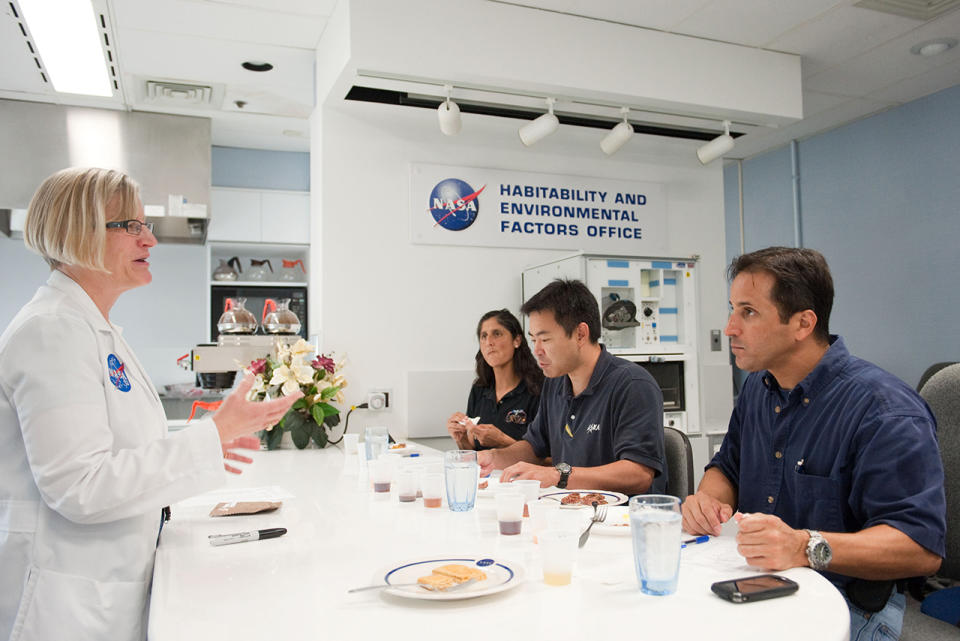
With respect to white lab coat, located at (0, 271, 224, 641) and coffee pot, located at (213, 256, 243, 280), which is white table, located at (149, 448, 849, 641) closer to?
white lab coat, located at (0, 271, 224, 641)

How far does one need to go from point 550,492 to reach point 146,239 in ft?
3.95

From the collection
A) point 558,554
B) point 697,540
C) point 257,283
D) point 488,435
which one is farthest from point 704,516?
point 257,283

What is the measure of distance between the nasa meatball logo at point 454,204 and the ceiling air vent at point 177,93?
1.55 meters

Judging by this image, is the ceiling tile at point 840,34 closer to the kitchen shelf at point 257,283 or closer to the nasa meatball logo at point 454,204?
the nasa meatball logo at point 454,204

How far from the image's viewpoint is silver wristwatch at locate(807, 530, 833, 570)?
127 cm

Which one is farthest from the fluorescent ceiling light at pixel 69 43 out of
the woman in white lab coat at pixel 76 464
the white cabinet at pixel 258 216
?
the woman in white lab coat at pixel 76 464

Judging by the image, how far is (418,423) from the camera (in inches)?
153

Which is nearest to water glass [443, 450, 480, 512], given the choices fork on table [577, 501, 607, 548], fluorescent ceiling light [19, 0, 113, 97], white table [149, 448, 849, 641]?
white table [149, 448, 849, 641]

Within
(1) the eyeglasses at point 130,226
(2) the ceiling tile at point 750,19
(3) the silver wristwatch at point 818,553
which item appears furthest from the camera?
(2) the ceiling tile at point 750,19

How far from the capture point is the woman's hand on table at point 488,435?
2.93m

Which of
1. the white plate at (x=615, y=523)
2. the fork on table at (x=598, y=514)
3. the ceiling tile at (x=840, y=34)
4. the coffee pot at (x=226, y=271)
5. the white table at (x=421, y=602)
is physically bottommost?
the white table at (x=421, y=602)

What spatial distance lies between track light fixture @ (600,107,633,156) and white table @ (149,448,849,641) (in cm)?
269

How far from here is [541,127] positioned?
3693mm

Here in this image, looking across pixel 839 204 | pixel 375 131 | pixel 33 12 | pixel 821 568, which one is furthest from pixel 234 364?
pixel 839 204
